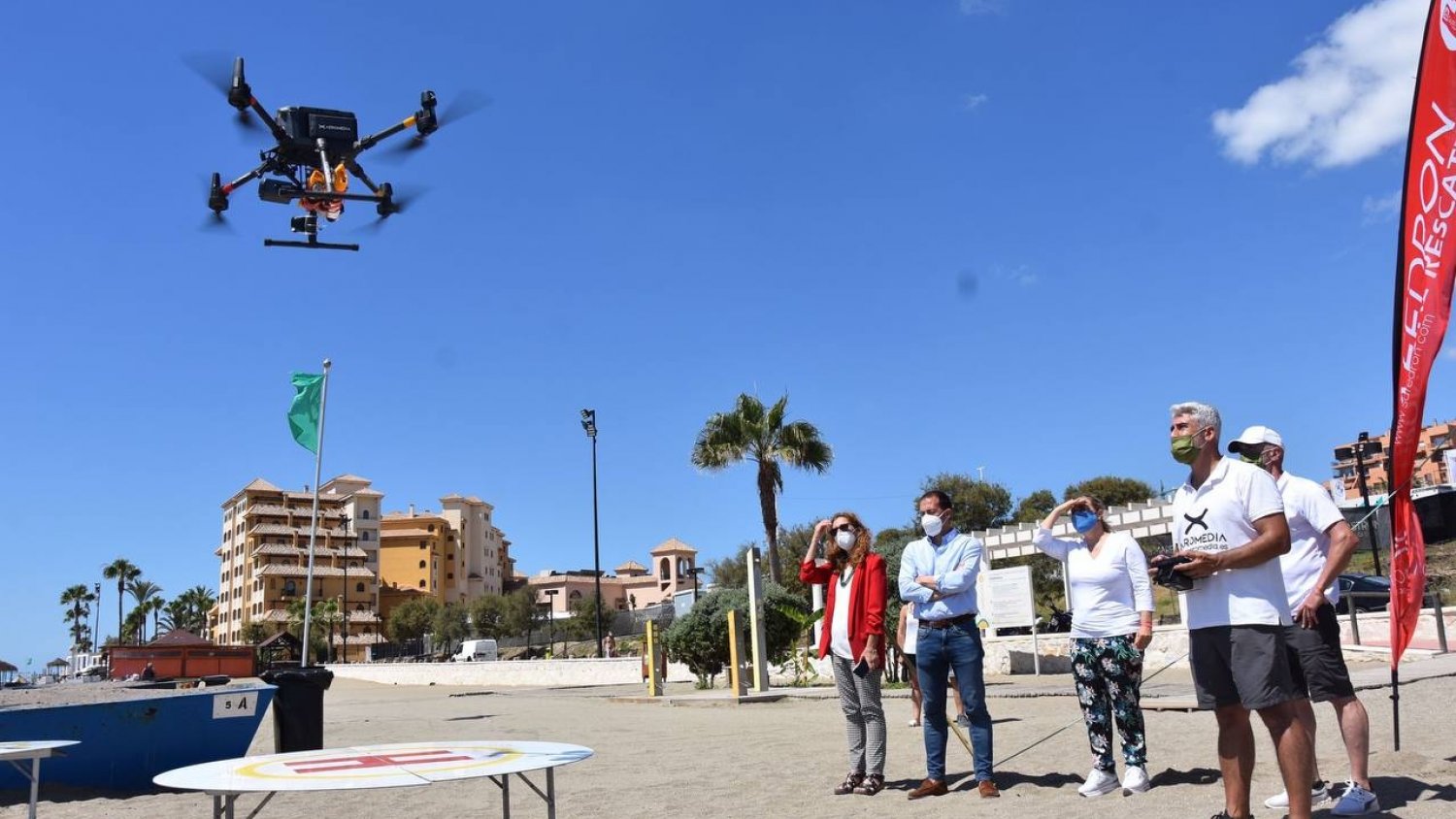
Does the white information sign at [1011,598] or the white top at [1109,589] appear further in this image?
the white information sign at [1011,598]

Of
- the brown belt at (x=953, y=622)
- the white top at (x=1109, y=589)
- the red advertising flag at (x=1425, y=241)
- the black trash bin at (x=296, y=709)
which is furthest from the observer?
the black trash bin at (x=296, y=709)

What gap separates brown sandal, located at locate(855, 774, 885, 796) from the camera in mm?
6512

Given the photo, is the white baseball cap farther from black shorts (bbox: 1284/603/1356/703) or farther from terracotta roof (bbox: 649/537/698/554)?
terracotta roof (bbox: 649/537/698/554)

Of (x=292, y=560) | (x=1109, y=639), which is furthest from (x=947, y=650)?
(x=292, y=560)

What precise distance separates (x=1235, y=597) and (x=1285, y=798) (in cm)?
160

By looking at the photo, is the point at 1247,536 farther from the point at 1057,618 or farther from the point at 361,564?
the point at 361,564

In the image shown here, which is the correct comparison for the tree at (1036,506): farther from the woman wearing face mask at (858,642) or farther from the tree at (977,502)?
the woman wearing face mask at (858,642)

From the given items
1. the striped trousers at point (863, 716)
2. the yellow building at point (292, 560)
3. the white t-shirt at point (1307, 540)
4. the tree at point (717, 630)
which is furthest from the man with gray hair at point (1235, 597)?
the yellow building at point (292, 560)

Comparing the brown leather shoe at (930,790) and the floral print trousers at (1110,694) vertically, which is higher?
the floral print trousers at (1110,694)

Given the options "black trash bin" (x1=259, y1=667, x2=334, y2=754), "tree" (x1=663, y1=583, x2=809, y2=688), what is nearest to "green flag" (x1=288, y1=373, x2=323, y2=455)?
"tree" (x1=663, y1=583, x2=809, y2=688)

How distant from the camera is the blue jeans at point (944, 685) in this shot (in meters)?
6.18

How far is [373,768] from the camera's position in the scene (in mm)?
3951

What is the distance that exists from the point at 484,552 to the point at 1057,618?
109 meters

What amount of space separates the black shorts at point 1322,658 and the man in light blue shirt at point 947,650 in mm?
1709
